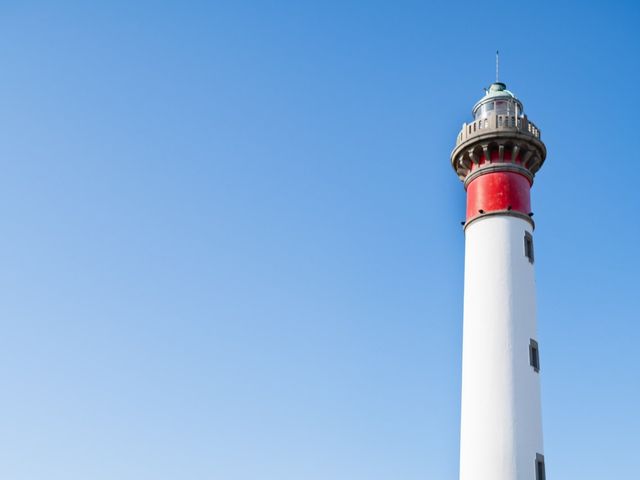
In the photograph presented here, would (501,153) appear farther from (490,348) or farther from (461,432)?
(461,432)

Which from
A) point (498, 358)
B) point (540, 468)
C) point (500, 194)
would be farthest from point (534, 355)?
point (500, 194)

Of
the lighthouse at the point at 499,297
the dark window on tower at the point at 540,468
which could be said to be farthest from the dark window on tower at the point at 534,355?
the dark window on tower at the point at 540,468

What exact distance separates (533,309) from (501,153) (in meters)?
6.96

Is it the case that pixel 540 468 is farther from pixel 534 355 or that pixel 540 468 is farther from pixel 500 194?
pixel 500 194

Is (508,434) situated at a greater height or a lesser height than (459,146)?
lesser

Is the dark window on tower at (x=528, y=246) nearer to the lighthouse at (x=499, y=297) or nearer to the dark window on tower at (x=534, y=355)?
the lighthouse at (x=499, y=297)

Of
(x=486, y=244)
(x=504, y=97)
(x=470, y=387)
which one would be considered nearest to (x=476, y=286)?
(x=486, y=244)

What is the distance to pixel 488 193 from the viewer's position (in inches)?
1148

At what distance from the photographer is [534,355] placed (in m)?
27.0

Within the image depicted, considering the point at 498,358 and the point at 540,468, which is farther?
the point at 498,358

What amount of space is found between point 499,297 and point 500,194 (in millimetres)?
4635

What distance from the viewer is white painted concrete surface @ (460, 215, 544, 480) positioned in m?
24.9

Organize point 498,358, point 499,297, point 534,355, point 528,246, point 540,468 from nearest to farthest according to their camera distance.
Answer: point 540,468
point 498,358
point 534,355
point 499,297
point 528,246

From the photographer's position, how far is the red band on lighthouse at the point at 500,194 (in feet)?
94.4
